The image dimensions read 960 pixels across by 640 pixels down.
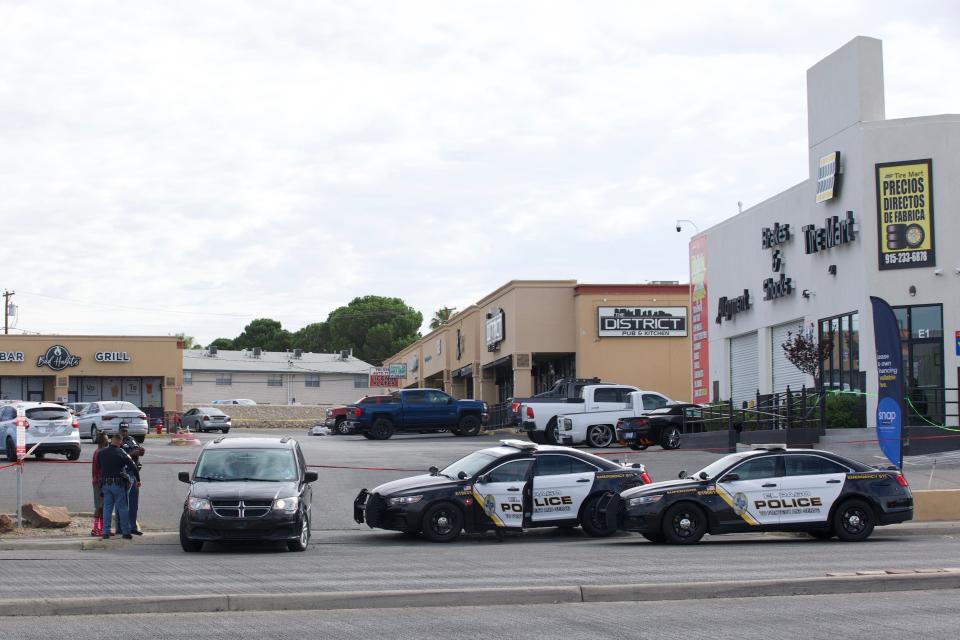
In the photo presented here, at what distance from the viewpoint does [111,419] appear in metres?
43.4

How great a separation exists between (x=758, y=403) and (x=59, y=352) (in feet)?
158

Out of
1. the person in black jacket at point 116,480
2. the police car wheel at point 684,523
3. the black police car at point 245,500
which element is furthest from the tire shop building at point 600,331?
the black police car at point 245,500

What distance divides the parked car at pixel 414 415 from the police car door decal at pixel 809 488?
95.3ft

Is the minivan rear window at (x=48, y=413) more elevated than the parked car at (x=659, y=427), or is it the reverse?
the minivan rear window at (x=48, y=413)

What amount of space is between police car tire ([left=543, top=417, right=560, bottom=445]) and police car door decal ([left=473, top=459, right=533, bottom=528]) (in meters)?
16.4

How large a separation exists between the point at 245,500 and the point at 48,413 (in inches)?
691

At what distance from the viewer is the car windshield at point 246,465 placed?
1805cm

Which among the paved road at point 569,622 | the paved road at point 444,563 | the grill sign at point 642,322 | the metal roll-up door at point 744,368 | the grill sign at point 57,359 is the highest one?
the grill sign at point 642,322

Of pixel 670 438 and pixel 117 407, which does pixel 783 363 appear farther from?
pixel 117 407

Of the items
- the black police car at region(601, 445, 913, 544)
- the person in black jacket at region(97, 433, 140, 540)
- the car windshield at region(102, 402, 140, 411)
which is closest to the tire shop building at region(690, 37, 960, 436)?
the black police car at region(601, 445, 913, 544)

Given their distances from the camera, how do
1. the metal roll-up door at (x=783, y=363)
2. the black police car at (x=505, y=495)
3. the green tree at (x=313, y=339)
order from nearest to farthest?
the black police car at (x=505, y=495) → the metal roll-up door at (x=783, y=363) → the green tree at (x=313, y=339)

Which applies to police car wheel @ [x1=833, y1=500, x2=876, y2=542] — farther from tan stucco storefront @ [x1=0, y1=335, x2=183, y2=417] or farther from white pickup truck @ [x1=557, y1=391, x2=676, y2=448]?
tan stucco storefront @ [x1=0, y1=335, x2=183, y2=417]

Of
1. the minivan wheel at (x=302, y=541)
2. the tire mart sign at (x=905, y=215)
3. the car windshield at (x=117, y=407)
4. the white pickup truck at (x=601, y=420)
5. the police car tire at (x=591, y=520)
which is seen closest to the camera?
the minivan wheel at (x=302, y=541)

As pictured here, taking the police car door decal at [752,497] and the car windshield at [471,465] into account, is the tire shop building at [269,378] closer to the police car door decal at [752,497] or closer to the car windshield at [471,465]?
the car windshield at [471,465]
